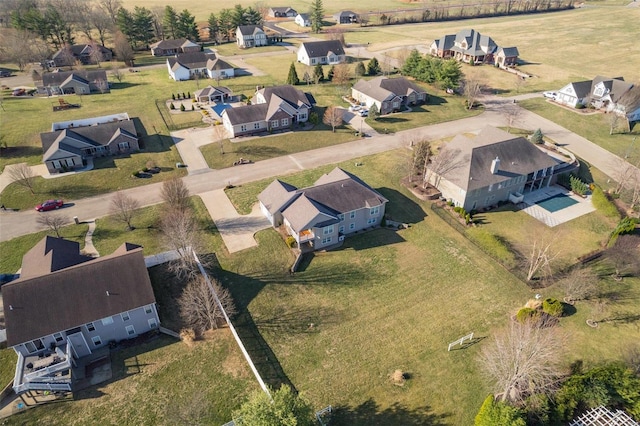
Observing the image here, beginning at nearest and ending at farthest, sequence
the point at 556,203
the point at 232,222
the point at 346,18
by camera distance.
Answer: the point at 232,222 < the point at 556,203 < the point at 346,18

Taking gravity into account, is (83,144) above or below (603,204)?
above

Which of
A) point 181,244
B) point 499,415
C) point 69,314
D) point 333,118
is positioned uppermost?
point 333,118

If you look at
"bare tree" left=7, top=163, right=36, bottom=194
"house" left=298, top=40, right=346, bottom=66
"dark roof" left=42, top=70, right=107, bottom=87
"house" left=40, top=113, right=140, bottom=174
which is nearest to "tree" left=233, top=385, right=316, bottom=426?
"bare tree" left=7, top=163, right=36, bottom=194

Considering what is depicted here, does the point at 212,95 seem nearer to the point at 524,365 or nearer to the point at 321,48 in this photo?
the point at 321,48

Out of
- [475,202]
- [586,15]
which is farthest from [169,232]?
[586,15]

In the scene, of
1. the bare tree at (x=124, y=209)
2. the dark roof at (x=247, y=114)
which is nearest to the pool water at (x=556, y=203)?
the dark roof at (x=247, y=114)

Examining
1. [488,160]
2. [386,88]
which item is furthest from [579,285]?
[386,88]
